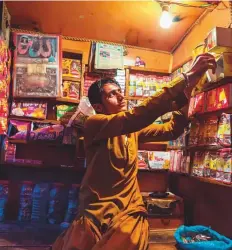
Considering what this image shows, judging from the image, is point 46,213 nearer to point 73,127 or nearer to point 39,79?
point 73,127

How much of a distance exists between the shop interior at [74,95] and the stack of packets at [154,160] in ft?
0.04

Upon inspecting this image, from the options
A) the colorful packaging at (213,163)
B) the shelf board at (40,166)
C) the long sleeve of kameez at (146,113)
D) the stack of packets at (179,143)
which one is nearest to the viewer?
the long sleeve of kameez at (146,113)

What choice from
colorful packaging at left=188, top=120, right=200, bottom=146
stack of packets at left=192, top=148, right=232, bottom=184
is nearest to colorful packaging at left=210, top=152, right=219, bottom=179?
stack of packets at left=192, top=148, right=232, bottom=184

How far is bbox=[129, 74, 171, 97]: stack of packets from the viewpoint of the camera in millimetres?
3269

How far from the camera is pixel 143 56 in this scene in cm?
348

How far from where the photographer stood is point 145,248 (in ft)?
5.02

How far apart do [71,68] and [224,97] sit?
1977 millimetres

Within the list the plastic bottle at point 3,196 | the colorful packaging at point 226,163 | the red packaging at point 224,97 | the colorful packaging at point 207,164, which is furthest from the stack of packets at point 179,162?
the plastic bottle at point 3,196

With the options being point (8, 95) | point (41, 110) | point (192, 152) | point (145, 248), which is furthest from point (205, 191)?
point (8, 95)

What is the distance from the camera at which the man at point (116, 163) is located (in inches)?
58.5

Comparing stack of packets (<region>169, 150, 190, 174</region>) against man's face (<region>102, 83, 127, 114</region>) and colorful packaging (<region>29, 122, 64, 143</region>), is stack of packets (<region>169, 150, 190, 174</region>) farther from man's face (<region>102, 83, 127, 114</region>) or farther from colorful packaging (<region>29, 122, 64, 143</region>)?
colorful packaging (<region>29, 122, 64, 143</region>)

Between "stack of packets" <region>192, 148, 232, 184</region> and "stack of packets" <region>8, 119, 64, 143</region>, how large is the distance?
158cm

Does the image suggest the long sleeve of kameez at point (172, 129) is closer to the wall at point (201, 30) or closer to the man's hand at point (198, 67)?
the man's hand at point (198, 67)

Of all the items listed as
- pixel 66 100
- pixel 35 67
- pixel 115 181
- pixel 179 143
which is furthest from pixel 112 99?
pixel 35 67
